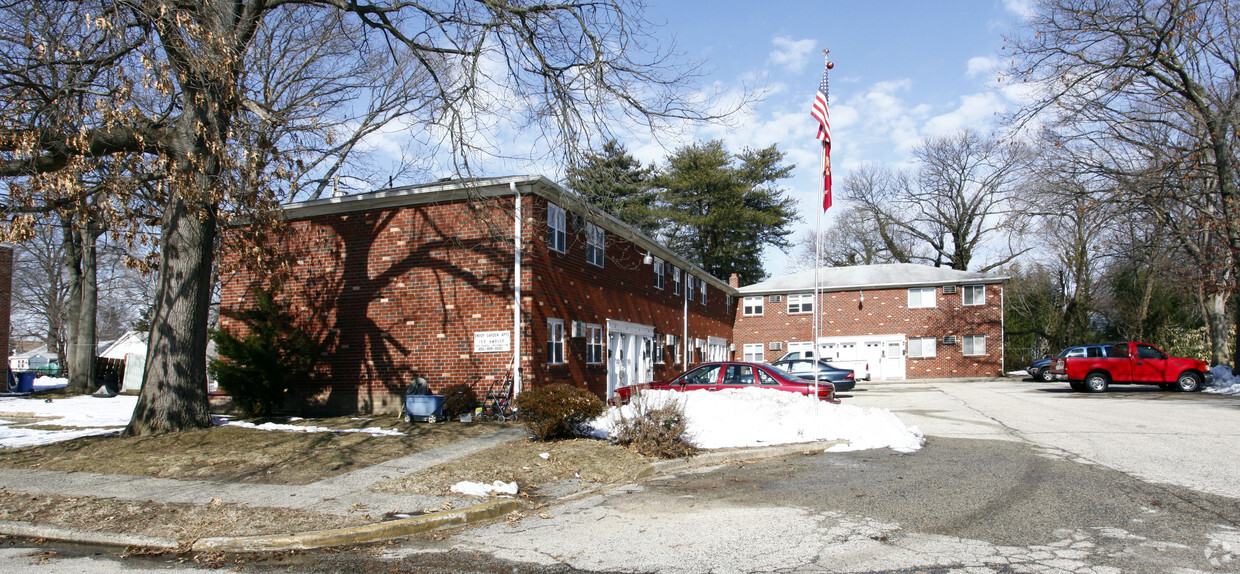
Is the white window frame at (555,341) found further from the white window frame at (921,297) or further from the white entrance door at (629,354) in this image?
the white window frame at (921,297)

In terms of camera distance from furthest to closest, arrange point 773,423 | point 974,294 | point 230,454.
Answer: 1. point 974,294
2. point 773,423
3. point 230,454

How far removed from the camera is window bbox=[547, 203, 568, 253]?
1775 centimetres

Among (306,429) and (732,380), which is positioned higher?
(732,380)

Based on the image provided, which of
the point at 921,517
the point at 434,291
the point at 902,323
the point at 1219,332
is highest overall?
the point at 434,291

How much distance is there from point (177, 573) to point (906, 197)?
5912cm

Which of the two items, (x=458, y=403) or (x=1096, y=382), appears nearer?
(x=458, y=403)

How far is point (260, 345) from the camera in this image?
1686 cm

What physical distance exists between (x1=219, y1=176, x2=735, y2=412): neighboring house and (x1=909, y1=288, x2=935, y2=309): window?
28.4m

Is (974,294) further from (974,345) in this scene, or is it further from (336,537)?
(336,537)

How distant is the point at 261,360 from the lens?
16859 millimetres

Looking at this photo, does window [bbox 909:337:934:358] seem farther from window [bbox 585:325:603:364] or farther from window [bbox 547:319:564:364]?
window [bbox 547:319:564:364]

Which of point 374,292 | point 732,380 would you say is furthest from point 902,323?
point 374,292

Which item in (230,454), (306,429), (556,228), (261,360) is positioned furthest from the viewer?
(556,228)

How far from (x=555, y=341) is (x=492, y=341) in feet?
5.68
